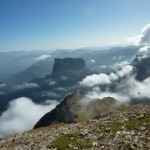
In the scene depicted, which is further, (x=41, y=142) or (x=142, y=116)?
(x=142, y=116)

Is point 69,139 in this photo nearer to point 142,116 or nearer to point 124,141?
point 124,141

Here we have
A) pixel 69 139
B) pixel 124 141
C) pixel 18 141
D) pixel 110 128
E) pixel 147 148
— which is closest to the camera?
pixel 147 148

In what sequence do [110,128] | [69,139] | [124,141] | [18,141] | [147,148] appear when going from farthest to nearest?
[18,141], [110,128], [69,139], [124,141], [147,148]

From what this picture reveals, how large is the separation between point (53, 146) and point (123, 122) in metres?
11.5

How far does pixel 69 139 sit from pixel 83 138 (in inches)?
65.3

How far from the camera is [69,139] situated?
1431 inches

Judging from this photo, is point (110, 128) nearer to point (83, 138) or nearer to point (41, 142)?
point (83, 138)

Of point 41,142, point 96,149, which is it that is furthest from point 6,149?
point 96,149

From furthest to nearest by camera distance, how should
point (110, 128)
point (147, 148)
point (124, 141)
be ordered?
point (110, 128) → point (124, 141) → point (147, 148)

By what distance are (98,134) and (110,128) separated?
2660 mm

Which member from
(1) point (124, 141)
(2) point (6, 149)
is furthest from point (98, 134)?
(2) point (6, 149)

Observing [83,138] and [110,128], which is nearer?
[83,138]

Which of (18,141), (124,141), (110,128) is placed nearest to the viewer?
(124,141)

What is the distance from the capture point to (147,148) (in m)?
30.7
